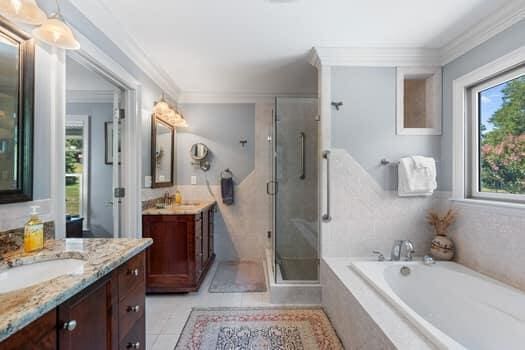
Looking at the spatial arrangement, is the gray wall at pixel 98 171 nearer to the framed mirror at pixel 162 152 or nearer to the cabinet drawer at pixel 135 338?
the framed mirror at pixel 162 152

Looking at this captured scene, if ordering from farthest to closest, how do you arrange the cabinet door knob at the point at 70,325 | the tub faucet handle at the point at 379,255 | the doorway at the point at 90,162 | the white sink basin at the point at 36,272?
A: the doorway at the point at 90,162, the tub faucet handle at the point at 379,255, the white sink basin at the point at 36,272, the cabinet door knob at the point at 70,325

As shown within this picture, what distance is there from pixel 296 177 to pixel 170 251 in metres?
1.47

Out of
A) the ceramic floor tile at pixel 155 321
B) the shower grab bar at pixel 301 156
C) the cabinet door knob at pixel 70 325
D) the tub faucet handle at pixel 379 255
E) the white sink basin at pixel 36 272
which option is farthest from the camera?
the shower grab bar at pixel 301 156

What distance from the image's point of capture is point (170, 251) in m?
2.74

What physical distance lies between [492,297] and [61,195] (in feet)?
8.93

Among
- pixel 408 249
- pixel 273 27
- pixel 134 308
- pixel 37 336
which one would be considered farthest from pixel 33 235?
pixel 408 249

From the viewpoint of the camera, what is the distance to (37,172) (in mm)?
1466

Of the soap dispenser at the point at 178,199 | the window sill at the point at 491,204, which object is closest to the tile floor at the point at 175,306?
the soap dispenser at the point at 178,199

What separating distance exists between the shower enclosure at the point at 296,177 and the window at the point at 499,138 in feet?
4.44

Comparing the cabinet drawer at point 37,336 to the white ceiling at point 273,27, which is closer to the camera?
the cabinet drawer at point 37,336

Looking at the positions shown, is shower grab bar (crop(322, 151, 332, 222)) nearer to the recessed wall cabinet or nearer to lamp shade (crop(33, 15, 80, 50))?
the recessed wall cabinet

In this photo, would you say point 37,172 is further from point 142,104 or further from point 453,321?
point 453,321

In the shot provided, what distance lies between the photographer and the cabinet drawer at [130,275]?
1249mm

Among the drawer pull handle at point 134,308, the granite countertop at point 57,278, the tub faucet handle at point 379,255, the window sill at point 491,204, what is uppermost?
the window sill at point 491,204
